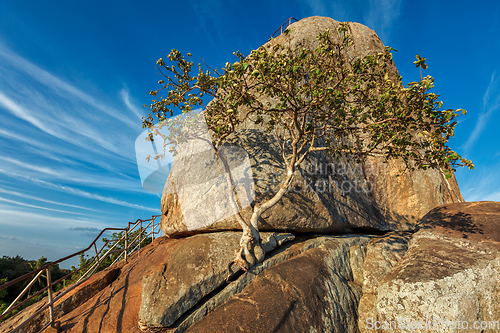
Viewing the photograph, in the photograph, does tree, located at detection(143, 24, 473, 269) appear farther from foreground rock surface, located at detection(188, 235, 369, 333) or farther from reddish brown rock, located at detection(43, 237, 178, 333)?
reddish brown rock, located at detection(43, 237, 178, 333)

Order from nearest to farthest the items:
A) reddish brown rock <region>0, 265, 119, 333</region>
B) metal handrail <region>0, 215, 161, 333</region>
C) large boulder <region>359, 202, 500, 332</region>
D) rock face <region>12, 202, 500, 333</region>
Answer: metal handrail <region>0, 215, 161, 333</region>, rock face <region>12, 202, 500, 333</region>, large boulder <region>359, 202, 500, 332</region>, reddish brown rock <region>0, 265, 119, 333</region>

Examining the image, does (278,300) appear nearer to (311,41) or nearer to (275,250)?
(275,250)

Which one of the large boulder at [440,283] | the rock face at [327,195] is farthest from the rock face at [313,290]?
the rock face at [327,195]

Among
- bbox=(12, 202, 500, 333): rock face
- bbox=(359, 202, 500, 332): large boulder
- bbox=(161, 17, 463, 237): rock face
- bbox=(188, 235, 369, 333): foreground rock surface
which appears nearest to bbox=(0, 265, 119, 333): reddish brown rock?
bbox=(12, 202, 500, 333): rock face

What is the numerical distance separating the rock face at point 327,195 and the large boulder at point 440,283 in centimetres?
247

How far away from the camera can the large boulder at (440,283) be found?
18.5ft

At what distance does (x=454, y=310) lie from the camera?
564 centimetres

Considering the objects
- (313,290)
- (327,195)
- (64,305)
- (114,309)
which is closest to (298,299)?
(313,290)

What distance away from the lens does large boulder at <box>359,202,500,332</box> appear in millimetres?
5652

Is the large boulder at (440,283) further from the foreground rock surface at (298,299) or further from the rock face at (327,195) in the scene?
the rock face at (327,195)

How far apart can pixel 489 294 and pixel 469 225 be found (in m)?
2.98

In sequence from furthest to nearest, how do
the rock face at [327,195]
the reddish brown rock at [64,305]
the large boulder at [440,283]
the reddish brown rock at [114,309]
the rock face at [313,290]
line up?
the rock face at [327,195] → the reddish brown rock at [64,305] → the reddish brown rock at [114,309] → the large boulder at [440,283] → the rock face at [313,290]

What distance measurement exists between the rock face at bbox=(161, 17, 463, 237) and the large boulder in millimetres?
2470

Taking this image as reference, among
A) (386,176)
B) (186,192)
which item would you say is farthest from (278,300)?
(386,176)
